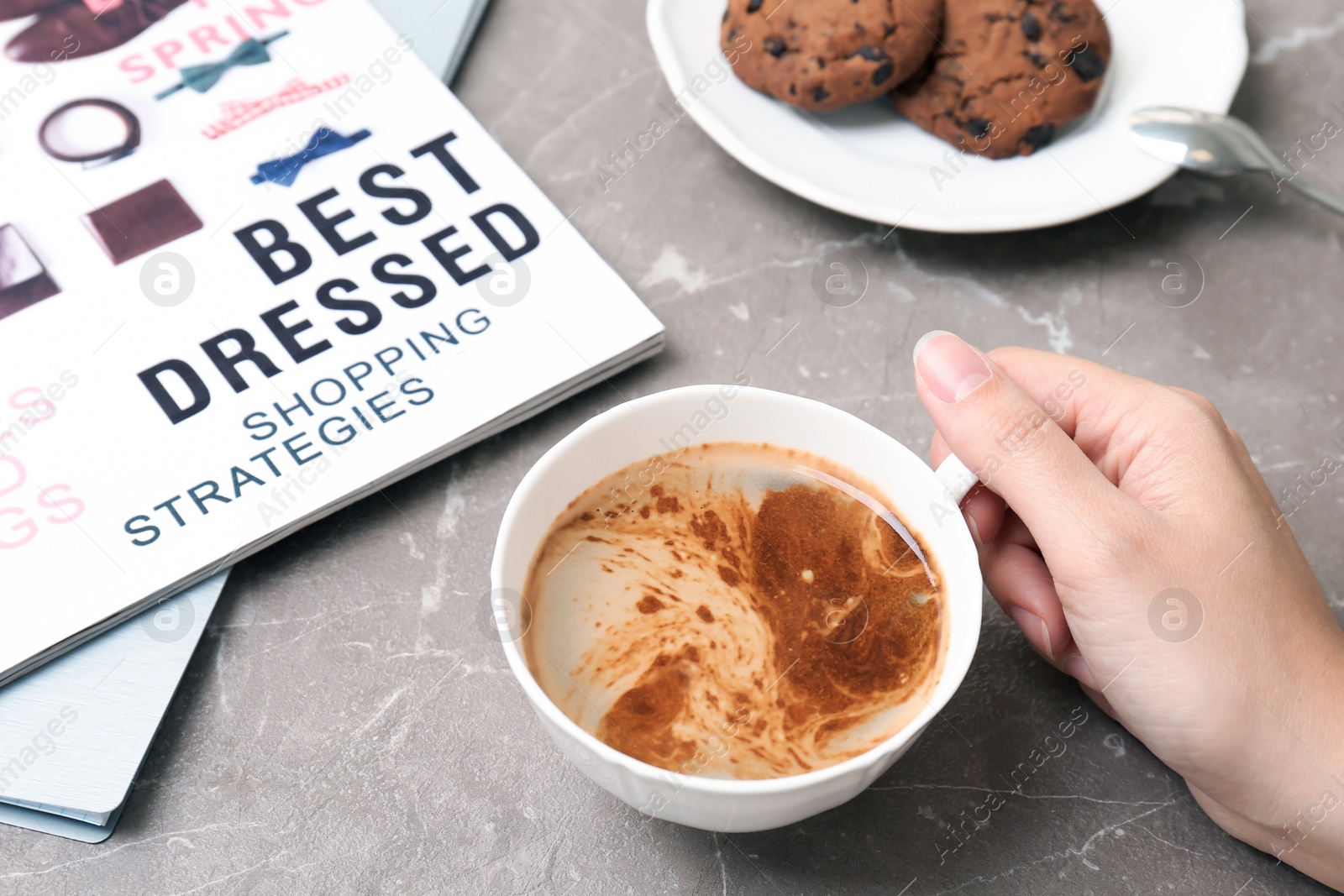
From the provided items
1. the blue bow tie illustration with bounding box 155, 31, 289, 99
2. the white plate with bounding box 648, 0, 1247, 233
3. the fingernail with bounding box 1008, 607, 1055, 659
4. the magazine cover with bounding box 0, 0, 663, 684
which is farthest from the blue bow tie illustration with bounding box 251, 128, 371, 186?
the fingernail with bounding box 1008, 607, 1055, 659

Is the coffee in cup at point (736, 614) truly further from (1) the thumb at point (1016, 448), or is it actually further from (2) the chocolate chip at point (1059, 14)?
(2) the chocolate chip at point (1059, 14)

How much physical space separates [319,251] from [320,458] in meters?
0.21

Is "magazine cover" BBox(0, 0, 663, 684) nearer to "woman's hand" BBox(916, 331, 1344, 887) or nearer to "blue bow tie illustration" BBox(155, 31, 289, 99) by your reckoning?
"blue bow tie illustration" BBox(155, 31, 289, 99)

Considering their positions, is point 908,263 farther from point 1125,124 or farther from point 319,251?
point 319,251

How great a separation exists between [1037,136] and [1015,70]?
0.06m

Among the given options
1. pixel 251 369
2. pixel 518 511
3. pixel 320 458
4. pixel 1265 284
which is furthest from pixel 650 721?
pixel 1265 284

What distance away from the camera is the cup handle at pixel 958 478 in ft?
2.18

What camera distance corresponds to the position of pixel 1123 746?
748mm

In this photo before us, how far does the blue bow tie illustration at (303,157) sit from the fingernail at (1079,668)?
0.78m

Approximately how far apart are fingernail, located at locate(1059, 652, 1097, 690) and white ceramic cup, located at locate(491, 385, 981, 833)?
14 centimetres

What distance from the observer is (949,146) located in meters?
0.97

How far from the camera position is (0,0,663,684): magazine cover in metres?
0.79

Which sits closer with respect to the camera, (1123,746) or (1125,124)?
(1123,746)

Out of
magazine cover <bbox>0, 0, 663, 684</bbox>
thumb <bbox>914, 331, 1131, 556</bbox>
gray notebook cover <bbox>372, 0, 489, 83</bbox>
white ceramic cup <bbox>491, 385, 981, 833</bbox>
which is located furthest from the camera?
gray notebook cover <bbox>372, 0, 489, 83</bbox>
